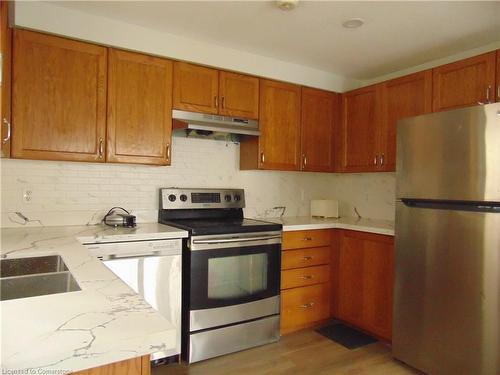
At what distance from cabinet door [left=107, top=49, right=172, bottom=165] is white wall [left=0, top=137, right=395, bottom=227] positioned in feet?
0.93

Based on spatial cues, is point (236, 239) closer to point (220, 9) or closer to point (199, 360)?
point (199, 360)

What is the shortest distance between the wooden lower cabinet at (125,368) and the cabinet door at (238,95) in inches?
87.6

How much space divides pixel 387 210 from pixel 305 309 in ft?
3.89

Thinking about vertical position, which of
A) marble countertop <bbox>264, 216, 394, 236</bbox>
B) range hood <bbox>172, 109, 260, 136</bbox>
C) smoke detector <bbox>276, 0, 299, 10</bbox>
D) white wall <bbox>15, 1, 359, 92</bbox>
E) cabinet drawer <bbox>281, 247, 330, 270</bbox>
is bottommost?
cabinet drawer <bbox>281, 247, 330, 270</bbox>

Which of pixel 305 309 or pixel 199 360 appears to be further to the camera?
pixel 305 309

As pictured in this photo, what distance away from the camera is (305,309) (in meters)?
2.94

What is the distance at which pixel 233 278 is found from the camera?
8.26ft

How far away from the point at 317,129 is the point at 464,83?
1229 mm

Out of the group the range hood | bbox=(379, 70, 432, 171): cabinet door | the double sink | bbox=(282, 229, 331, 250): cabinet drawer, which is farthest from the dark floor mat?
the double sink

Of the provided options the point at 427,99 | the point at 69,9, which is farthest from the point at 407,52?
the point at 69,9

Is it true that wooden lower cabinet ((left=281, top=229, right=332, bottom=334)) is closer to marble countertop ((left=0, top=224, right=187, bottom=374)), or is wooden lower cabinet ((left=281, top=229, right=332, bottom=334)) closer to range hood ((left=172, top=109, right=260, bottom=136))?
range hood ((left=172, top=109, right=260, bottom=136))

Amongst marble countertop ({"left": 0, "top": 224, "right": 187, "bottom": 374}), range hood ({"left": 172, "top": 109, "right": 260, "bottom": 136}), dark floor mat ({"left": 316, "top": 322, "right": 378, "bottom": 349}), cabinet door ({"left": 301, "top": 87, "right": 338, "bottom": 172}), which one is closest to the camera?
marble countertop ({"left": 0, "top": 224, "right": 187, "bottom": 374})

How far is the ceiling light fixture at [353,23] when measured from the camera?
2289 millimetres

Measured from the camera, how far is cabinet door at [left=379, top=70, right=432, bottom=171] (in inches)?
105
